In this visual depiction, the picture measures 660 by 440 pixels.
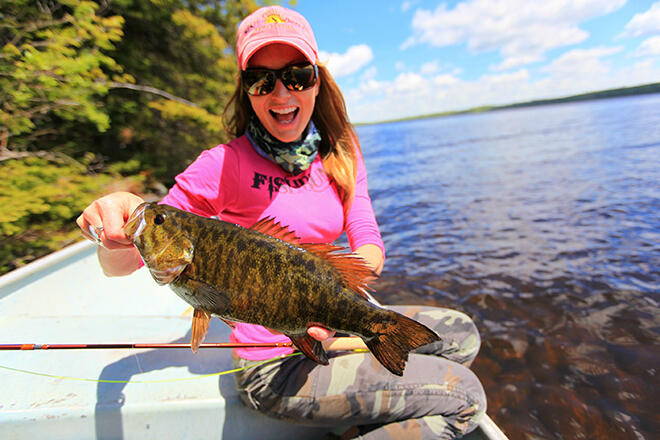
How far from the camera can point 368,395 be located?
2.34 meters

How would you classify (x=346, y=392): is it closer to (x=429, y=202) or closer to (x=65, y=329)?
(x=65, y=329)

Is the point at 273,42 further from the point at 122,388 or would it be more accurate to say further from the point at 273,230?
the point at 122,388

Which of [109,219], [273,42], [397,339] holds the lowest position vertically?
[397,339]

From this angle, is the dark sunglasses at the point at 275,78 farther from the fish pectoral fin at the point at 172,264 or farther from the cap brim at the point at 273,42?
the fish pectoral fin at the point at 172,264

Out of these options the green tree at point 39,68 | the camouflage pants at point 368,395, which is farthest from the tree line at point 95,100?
the camouflage pants at point 368,395

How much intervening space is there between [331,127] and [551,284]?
5.95 meters

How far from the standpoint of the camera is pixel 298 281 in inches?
65.9

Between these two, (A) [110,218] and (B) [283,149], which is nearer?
(A) [110,218]

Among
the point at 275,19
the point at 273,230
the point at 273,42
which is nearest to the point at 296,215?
the point at 273,230

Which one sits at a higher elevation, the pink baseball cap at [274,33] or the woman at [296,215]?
the pink baseball cap at [274,33]

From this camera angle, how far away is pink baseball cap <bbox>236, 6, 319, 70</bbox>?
2.15m

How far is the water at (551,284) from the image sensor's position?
4.10 metres

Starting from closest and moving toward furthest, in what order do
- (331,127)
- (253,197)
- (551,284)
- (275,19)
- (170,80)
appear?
(275,19), (253,197), (331,127), (551,284), (170,80)

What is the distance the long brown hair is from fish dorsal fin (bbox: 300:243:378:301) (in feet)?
3.52
